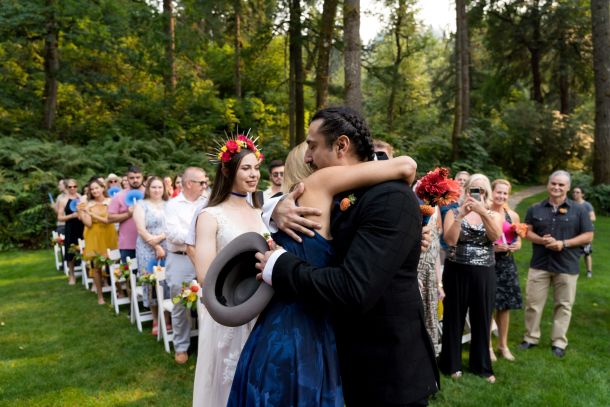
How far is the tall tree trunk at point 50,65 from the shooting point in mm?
16672

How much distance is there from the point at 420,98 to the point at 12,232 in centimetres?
2844

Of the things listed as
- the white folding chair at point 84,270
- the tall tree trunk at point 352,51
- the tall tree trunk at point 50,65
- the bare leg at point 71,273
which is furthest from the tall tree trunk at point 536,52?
the bare leg at point 71,273

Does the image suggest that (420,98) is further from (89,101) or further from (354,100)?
(354,100)

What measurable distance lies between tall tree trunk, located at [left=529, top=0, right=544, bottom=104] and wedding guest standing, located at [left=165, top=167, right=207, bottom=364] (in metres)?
25.3

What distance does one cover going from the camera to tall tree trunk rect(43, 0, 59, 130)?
54.7 feet

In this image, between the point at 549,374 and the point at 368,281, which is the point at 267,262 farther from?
the point at 549,374

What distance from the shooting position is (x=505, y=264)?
18.7 ft

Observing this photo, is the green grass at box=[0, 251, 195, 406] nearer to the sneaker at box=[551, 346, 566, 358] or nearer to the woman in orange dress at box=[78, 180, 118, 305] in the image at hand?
the woman in orange dress at box=[78, 180, 118, 305]

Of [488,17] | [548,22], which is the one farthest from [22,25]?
[548,22]

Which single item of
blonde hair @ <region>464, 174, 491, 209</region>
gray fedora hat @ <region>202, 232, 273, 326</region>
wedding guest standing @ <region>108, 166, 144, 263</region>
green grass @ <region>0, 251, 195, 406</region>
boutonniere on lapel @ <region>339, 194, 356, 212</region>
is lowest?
green grass @ <region>0, 251, 195, 406</region>

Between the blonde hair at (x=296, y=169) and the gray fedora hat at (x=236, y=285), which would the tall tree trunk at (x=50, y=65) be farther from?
the gray fedora hat at (x=236, y=285)

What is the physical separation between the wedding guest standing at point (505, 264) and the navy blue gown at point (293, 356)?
13.0 feet

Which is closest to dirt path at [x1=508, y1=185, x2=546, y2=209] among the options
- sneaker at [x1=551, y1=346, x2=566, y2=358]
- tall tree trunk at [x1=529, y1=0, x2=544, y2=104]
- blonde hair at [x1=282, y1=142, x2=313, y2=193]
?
tall tree trunk at [x1=529, y1=0, x2=544, y2=104]

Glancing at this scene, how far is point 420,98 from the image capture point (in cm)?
3512
